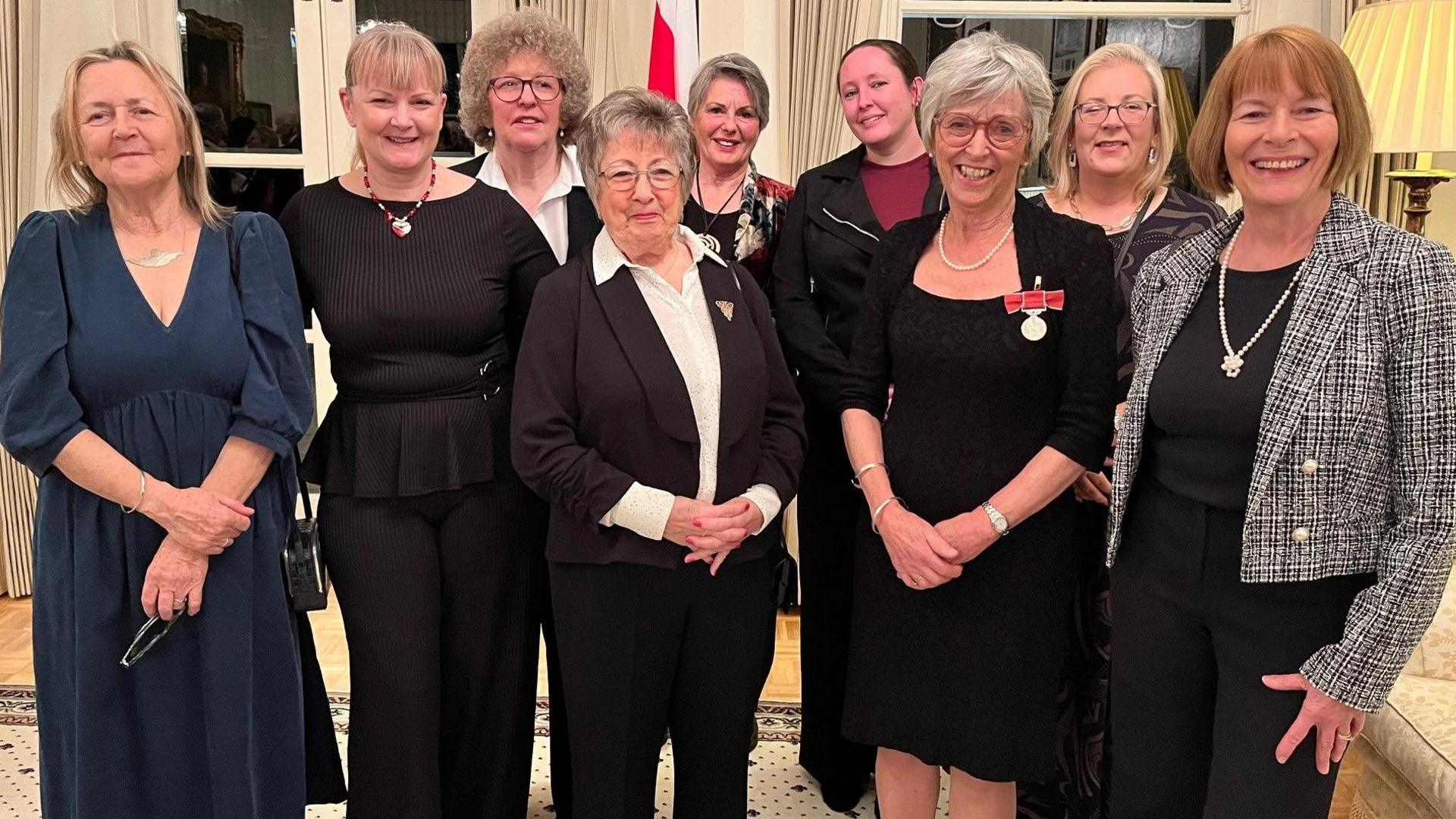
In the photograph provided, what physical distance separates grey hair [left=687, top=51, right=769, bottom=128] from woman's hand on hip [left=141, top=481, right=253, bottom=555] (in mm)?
1329

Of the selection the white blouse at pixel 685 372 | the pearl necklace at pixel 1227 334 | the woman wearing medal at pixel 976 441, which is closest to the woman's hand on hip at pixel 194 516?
the white blouse at pixel 685 372

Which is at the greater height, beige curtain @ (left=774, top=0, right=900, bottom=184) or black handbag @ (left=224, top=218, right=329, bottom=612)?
beige curtain @ (left=774, top=0, right=900, bottom=184)

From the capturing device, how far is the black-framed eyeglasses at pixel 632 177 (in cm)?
199

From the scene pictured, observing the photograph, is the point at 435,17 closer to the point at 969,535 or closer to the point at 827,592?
the point at 827,592

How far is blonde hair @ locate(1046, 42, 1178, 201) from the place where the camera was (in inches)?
93.1

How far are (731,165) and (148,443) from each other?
54.0 inches

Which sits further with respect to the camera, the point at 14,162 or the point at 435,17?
the point at 435,17

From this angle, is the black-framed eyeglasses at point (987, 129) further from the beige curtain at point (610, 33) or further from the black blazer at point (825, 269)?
the beige curtain at point (610, 33)

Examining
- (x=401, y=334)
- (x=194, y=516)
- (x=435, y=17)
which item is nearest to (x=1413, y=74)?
(x=401, y=334)

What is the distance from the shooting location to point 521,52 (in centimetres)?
242

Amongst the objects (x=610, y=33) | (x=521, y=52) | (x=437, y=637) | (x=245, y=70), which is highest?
(x=610, y=33)

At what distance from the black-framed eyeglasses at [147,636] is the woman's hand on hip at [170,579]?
0.01 metres

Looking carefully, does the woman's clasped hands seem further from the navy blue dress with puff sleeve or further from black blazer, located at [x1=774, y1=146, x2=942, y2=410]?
the navy blue dress with puff sleeve

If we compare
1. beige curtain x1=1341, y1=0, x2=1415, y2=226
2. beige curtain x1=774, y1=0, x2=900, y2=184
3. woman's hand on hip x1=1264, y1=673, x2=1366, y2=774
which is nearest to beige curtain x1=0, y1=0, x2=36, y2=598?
beige curtain x1=774, y1=0, x2=900, y2=184
